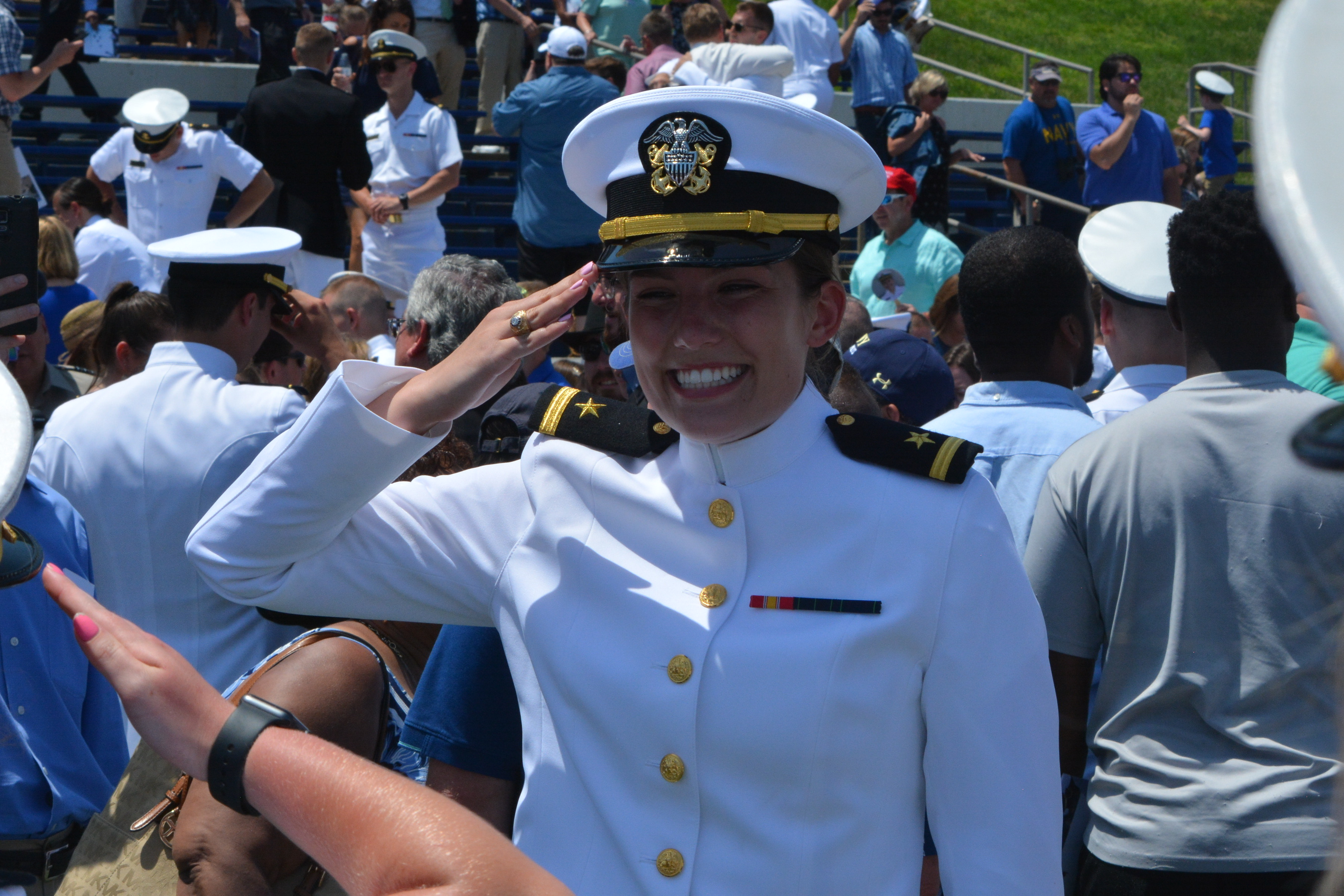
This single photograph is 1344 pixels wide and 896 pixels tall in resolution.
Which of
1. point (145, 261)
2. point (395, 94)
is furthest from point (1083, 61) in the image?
point (145, 261)

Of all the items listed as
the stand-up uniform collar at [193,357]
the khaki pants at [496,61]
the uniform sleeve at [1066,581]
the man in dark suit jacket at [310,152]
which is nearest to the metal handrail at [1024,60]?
the khaki pants at [496,61]

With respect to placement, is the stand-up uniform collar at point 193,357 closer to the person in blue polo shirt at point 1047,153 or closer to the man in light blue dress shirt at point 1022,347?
the man in light blue dress shirt at point 1022,347

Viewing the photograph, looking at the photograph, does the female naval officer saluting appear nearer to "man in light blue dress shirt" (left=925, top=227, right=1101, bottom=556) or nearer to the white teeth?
the white teeth

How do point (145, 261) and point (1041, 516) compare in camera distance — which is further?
point (145, 261)

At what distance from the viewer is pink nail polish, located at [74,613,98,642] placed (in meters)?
1.29

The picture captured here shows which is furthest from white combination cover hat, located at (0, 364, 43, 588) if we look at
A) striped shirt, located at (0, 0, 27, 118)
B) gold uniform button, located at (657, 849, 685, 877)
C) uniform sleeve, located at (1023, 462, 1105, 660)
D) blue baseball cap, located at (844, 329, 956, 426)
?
striped shirt, located at (0, 0, 27, 118)

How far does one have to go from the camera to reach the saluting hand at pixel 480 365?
187cm

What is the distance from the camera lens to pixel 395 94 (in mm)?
8680

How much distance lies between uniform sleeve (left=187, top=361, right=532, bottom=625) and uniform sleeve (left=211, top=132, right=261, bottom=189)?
6768 mm

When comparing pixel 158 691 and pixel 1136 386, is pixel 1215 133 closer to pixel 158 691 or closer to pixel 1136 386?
pixel 1136 386

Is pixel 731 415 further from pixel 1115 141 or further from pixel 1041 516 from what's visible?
pixel 1115 141

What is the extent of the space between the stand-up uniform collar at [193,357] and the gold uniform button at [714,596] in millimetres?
2164

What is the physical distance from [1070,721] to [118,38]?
1548 centimetres

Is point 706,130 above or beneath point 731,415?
above
